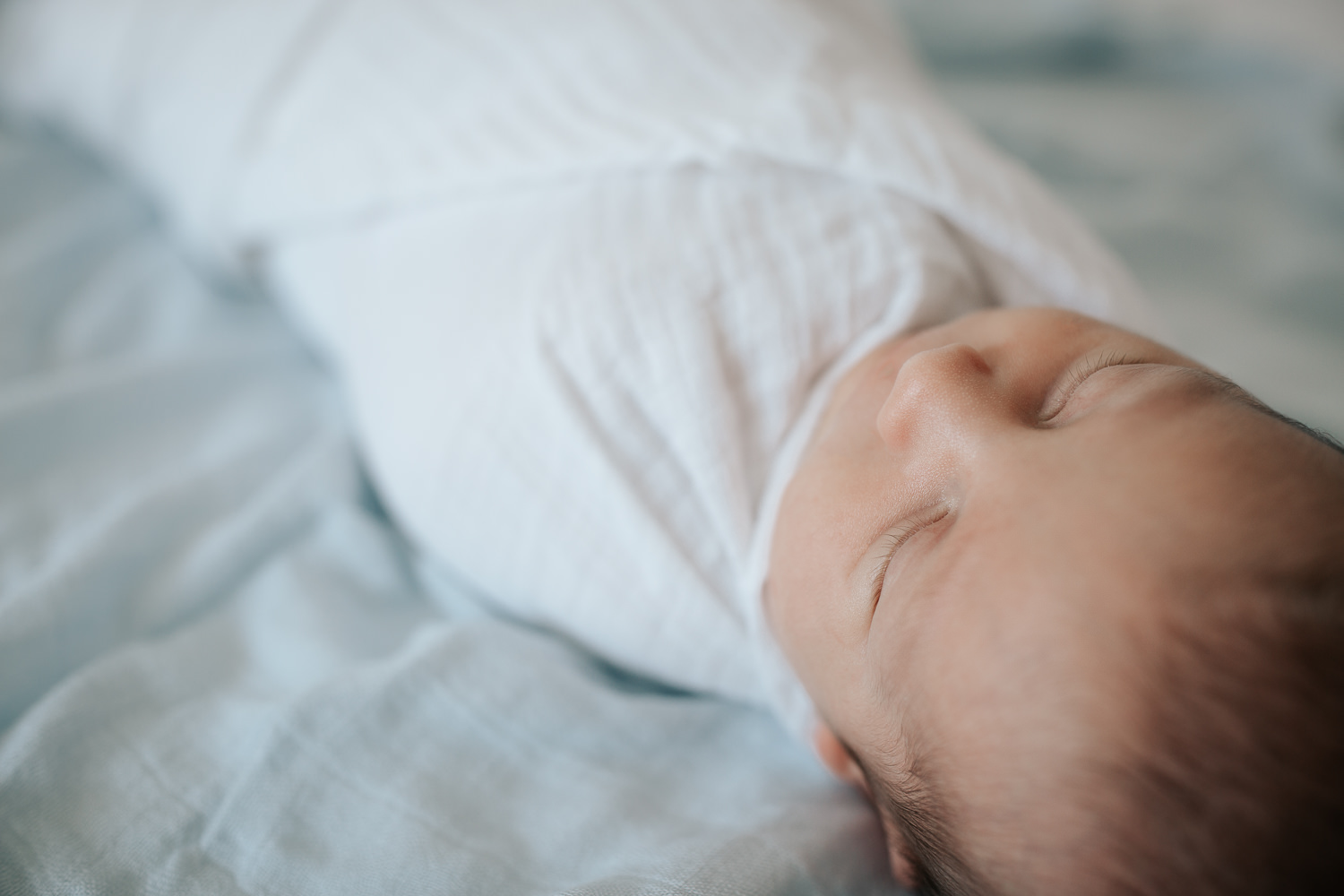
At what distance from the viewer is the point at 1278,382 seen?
0.81m

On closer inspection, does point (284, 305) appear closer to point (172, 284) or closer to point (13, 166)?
point (172, 284)

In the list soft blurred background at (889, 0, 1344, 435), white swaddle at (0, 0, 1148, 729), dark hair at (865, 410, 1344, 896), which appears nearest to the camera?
dark hair at (865, 410, 1344, 896)

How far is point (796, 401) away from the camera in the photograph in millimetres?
643

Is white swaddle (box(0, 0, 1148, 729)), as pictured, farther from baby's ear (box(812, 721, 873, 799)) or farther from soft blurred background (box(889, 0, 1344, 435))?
soft blurred background (box(889, 0, 1344, 435))

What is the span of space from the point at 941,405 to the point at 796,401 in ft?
0.56

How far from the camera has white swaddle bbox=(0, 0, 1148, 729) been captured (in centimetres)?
62

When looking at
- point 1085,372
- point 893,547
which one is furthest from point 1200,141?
point 893,547

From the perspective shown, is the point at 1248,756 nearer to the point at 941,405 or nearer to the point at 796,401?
the point at 941,405

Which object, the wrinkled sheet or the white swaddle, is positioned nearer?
the wrinkled sheet

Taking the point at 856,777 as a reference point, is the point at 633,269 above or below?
above

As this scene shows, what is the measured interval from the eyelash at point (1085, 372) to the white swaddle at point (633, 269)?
162mm

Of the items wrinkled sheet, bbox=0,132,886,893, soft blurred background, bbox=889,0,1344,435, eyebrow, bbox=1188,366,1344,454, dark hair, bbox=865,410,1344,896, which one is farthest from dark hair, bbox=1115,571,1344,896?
soft blurred background, bbox=889,0,1344,435

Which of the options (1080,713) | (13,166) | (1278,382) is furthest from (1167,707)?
(13,166)

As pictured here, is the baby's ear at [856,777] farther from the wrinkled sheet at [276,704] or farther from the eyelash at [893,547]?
the eyelash at [893,547]
